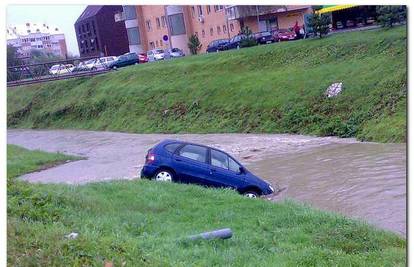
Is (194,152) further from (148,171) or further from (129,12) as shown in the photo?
(129,12)

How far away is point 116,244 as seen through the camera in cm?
430

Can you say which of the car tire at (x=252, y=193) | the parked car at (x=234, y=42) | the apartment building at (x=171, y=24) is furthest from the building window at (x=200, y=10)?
the car tire at (x=252, y=193)

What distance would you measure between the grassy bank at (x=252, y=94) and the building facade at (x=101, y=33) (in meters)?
0.40

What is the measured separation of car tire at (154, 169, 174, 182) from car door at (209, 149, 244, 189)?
536mm

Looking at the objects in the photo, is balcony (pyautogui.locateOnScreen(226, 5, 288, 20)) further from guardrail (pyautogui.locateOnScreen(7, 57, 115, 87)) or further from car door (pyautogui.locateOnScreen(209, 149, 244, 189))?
car door (pyautogui.locateOnScreen(209, 149, 244, 189))

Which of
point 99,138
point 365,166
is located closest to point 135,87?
point 99,138

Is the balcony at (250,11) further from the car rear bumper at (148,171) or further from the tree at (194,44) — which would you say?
the car rear bumper at (148,171)

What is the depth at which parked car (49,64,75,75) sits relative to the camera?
17.8 ft

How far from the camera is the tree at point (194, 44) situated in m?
6.90

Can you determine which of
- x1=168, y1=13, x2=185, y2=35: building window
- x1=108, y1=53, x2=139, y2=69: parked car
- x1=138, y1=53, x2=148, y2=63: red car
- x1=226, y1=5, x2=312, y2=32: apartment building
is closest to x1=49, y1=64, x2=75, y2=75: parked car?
x1=108, y1=53, x2=139, y2=69: parked car

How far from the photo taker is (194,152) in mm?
7477

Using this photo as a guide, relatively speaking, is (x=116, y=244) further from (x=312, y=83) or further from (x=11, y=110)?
(x=312, y=83)

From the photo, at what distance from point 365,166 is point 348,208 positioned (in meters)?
2.21

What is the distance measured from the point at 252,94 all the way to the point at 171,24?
455 cm
